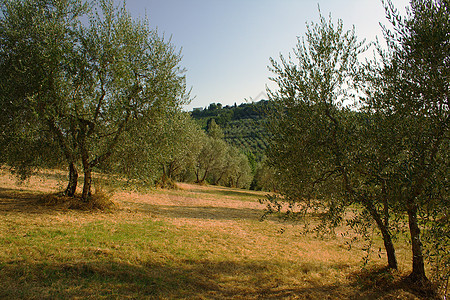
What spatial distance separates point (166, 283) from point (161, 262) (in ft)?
4.89

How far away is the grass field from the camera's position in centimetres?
653

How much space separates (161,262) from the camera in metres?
8.55

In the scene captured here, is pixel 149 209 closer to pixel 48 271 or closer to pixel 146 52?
pixel 146 52

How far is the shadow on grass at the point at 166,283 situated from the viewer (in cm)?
604

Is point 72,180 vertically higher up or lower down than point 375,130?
lower down

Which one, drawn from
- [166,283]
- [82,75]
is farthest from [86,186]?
[166,283]

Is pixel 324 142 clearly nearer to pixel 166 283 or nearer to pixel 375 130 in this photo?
pixel 375 130

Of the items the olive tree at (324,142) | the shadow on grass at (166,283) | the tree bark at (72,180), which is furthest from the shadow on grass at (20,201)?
the olive tree at (324,142)

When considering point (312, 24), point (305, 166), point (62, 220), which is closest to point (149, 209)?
point (62, 220)

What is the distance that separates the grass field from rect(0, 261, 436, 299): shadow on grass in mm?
22

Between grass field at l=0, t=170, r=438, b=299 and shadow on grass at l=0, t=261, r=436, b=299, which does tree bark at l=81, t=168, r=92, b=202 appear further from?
shadow on grass at l=0, t=261, r=436, b=299

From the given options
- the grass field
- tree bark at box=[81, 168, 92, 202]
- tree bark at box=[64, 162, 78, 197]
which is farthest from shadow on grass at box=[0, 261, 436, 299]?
tree bark at box=[81, 168, 92, 202]

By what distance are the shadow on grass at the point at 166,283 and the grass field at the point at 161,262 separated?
0.9 inches

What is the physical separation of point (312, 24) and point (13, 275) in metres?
10.6
